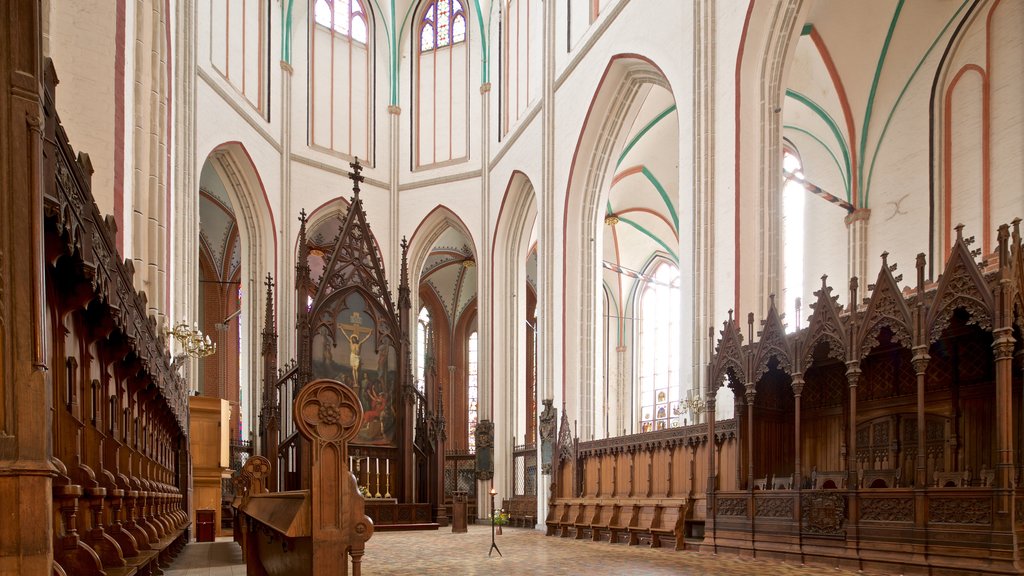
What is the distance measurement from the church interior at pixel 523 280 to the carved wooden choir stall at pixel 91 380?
3 centimetres

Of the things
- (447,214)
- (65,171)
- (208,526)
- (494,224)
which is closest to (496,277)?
(494,224)

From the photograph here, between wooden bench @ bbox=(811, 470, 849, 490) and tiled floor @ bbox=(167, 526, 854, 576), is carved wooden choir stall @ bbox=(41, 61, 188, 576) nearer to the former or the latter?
tiled floor @ bbox=(167, 526, 854, 576)

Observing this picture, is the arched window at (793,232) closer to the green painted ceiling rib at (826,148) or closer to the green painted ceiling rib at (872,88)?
the green painted ceiling rib at (826,148)

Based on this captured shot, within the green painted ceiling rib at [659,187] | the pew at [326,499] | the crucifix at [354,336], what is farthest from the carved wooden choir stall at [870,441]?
the green painted ceiling rib at [659,187]

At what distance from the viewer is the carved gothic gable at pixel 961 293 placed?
7793mm

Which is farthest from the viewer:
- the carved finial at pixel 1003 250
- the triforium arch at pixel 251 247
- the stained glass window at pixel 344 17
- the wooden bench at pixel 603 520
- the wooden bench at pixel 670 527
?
the stained glass window at pixel 344 17

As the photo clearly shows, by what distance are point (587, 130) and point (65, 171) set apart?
1580 cm

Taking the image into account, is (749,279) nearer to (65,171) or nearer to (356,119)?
(65,171)

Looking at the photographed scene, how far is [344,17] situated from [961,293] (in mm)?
23042

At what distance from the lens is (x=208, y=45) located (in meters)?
20.0

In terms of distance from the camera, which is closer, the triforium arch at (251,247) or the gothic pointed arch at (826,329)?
the gothic pointed arch at (826,329)

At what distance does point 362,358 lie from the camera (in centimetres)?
1955

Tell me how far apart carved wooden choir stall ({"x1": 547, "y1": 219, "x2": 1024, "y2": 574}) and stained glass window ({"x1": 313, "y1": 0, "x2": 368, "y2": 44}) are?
18.3 metres

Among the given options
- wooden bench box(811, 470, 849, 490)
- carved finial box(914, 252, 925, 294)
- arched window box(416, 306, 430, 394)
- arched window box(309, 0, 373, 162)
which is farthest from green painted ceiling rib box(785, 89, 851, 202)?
arched window box(416, 306, 430, 394)
